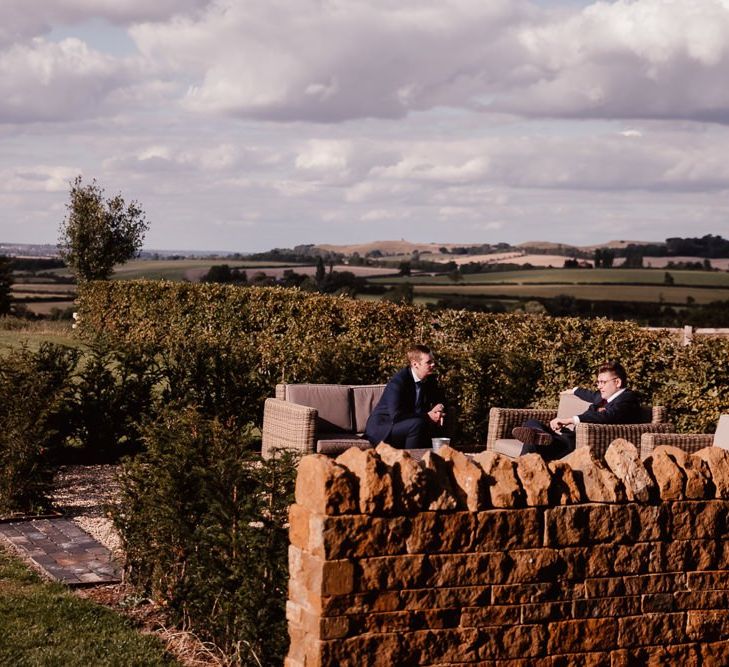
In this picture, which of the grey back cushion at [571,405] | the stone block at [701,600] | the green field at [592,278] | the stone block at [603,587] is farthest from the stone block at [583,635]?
the green field at [592,278]

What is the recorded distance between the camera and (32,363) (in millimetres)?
11039

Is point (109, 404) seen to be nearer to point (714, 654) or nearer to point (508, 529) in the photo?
point (508, 529)

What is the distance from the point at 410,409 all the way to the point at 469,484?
214 inches

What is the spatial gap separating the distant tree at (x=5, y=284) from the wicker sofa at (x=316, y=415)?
1295 inches

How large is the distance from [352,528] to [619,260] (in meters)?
50.6

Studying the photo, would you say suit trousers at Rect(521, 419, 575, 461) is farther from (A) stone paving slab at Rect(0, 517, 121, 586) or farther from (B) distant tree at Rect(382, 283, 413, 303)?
(B) distant tree at Rect(382, 283, 413, 303)

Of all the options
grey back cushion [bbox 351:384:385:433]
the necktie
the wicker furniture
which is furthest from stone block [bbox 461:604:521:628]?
grey back cushion [bbox 351:384:385:433]

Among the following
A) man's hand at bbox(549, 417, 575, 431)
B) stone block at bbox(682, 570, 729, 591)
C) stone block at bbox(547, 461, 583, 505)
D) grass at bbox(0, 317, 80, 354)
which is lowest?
grass at bbox(0, 317, 80, 354)

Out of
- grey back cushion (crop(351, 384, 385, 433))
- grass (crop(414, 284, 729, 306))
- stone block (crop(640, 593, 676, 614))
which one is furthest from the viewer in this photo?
grass (crop(414, 284, 729, 306))

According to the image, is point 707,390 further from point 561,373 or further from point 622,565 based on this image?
point 622,565

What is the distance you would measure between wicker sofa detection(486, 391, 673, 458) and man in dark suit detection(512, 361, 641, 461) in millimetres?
149

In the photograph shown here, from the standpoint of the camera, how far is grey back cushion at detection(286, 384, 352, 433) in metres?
11.4

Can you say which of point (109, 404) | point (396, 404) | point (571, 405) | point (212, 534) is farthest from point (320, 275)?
point (212, 534)

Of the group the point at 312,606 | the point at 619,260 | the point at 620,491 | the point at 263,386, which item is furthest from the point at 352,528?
the point at 619,260
